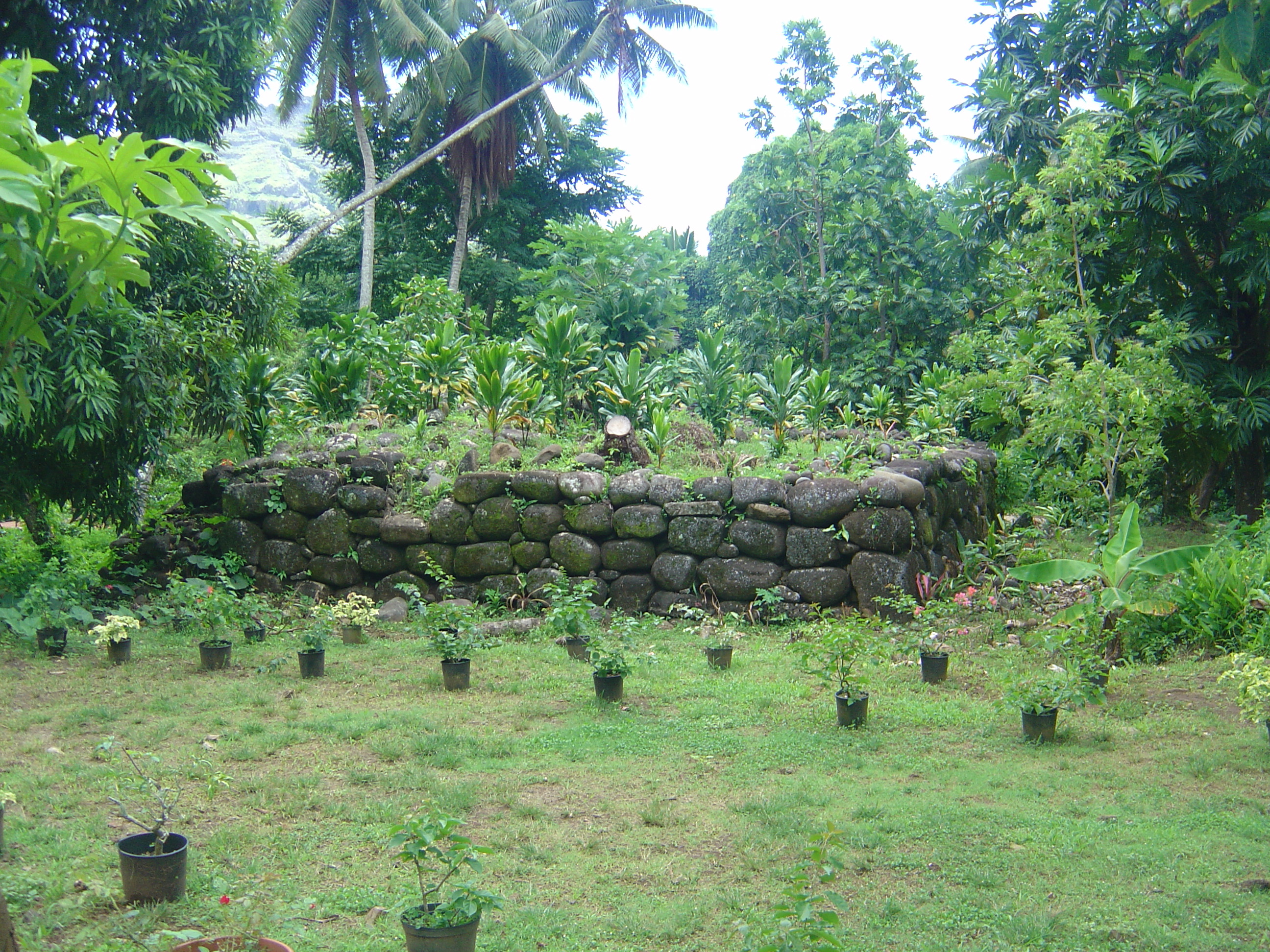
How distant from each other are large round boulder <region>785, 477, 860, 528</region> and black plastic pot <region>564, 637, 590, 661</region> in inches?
86.4

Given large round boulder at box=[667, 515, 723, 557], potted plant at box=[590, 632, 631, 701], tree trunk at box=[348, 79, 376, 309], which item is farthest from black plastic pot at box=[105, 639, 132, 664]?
tree trunk at box=[348, 79, 376, 309]

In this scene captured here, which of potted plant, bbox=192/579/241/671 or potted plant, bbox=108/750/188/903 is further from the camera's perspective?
potted plant, bbox=192/579/241/671

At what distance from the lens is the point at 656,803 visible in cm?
394

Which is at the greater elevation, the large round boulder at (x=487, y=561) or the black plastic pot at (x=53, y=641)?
the large round boulder at (x=487, y=561)

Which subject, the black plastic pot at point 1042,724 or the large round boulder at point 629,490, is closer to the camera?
the black plastic pot at point 1042,724

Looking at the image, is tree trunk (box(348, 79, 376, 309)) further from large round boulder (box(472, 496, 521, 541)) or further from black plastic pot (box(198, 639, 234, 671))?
black plastic pot (box(198, 639, 234, 671))

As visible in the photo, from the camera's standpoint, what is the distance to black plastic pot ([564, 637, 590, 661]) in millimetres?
6551

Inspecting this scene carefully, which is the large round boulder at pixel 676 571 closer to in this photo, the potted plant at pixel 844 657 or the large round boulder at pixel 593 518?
the large round boulder at pixel 593 518

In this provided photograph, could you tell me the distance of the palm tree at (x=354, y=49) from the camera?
1780cm

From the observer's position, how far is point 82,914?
2904mm

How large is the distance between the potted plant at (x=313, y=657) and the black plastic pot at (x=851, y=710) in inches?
133

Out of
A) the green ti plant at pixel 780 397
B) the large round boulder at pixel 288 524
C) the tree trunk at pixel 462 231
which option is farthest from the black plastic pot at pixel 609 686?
the tree trunk at pixel 462 231

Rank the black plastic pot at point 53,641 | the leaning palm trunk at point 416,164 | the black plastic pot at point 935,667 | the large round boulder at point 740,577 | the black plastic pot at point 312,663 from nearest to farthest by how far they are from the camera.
Answer: the black plastic pot at point 935,667 < the black plastic pot at point 312,663 < the black plastic pot at point 53,641 < the large round boulder at point 740,577 < the leaning palm trunk at point 416,164

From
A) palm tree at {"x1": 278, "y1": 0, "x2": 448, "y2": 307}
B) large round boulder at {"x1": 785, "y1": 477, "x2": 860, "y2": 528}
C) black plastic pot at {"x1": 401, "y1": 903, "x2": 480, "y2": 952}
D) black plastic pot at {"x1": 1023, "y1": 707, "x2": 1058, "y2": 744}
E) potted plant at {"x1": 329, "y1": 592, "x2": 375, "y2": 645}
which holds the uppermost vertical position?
palm tree at {"x1": 278, "y1": 0, "x2": 448, "y2": 307}
